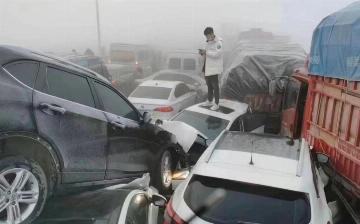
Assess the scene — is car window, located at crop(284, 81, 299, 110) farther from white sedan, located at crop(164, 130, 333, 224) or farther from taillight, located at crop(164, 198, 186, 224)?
taillight, located at crop(164, 198, 186, 224)

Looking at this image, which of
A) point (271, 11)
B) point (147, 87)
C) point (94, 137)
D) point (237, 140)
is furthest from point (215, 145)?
point (271, 11)

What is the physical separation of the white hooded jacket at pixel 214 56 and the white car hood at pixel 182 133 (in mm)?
2798

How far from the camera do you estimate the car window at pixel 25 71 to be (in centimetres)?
376

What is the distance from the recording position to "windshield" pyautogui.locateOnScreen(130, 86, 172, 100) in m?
10.3

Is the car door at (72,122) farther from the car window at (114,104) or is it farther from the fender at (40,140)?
the car window at (114,104)

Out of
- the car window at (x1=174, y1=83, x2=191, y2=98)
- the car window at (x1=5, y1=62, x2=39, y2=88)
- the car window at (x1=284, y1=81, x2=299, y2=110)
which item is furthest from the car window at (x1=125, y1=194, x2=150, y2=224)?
the car window at (x1=174, y1=83, x2=191, y2=98)

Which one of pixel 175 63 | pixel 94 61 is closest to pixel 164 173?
pixel 94 61

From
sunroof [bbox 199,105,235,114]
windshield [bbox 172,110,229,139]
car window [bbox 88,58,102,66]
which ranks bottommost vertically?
windshield [bbox 172,110,229,139]

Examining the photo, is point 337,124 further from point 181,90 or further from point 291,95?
point 181,90

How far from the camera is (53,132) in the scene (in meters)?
3.94

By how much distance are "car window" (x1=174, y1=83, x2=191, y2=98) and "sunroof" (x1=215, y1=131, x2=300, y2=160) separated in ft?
20.1

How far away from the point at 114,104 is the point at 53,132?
1251 millimetres

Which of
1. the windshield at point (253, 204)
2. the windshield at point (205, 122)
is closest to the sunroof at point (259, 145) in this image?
the windshield at point (253, 204)

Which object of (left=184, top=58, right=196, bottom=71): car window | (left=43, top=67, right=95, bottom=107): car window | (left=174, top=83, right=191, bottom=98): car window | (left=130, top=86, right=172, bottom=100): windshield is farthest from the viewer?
(left=184, top=58, right=196, bottom=71): car window
